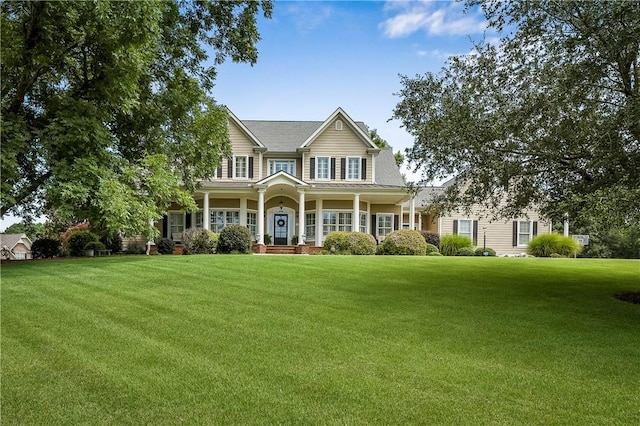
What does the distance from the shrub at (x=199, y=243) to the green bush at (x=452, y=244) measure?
45.0ft

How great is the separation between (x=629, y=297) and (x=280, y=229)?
18721mm

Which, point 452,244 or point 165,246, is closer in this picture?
point 165,246

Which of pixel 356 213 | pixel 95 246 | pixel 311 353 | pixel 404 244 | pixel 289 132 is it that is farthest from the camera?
pixel 289 132

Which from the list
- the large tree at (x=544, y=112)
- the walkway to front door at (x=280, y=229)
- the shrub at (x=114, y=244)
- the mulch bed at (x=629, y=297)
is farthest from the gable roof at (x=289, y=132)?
the mulch bed at (x=629, y=297)

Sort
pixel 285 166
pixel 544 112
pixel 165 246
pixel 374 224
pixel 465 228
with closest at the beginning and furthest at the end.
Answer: pixel 544 112, pixel 165 246, pixel 285 166, pixel 374 224, pixel 465 228

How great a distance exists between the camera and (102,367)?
493 centimetres

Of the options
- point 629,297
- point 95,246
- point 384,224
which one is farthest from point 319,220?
point 629,297

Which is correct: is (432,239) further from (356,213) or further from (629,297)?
(629,297)

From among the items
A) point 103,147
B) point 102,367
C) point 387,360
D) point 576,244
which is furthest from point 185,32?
point 576,244

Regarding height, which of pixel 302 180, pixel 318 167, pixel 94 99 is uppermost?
pixel 318 167

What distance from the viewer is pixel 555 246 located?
25.4m

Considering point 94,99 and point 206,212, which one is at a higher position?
point 94,99

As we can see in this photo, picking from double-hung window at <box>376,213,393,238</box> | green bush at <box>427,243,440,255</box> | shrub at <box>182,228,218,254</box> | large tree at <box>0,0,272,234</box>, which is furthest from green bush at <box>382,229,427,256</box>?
large tree at <box>0,0,272,234</box>

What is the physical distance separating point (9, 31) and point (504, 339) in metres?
9.22
